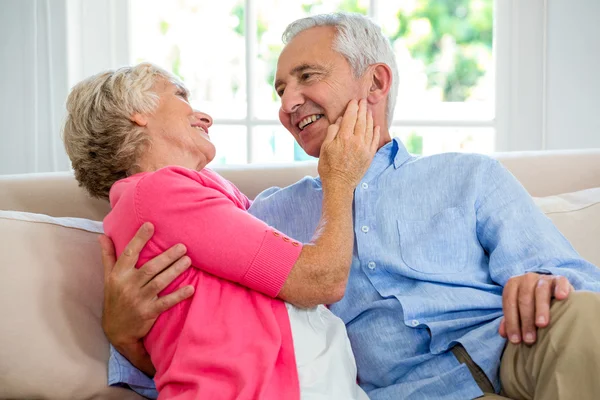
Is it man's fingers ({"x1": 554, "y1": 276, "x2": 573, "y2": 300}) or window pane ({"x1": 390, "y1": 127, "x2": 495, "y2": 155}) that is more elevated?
window pane ({"x1": 390, "y1": 127, "x2": 495, "y2": 155})

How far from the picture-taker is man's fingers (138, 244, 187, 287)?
4.71ft

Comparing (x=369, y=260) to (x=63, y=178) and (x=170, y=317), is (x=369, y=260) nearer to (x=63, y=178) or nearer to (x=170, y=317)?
(x=170, y=317)

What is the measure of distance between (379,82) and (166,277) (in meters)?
0.83

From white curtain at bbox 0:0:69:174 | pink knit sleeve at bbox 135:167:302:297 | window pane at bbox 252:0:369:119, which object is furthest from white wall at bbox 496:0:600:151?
pink knit sleeve at bbox 135:167:302:297

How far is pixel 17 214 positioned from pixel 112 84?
370mm

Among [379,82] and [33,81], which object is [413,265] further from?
[33,81]

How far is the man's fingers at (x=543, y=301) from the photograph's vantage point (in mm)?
1389

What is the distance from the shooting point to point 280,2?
3.32 meters

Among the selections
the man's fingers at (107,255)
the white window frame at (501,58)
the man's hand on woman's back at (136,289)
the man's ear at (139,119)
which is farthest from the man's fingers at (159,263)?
the white window frame at (501,58)

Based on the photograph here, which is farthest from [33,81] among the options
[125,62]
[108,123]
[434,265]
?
[434,265]

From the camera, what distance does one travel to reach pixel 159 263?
1.45 m

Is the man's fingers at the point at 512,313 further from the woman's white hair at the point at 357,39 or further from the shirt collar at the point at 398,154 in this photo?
the woman's white hair at the point at 357,39

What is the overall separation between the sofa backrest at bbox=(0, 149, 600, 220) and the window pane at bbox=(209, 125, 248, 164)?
3.63ft

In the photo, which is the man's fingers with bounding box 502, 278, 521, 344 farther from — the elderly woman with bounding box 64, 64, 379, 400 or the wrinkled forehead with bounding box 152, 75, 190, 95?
the wrinkled forehead with bounding box 152, 75, 190, 95
